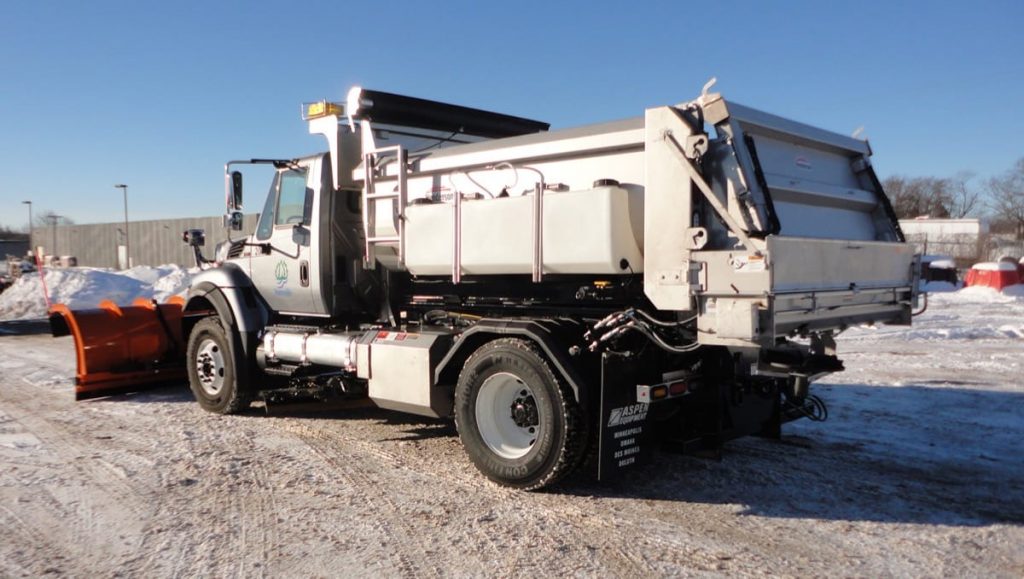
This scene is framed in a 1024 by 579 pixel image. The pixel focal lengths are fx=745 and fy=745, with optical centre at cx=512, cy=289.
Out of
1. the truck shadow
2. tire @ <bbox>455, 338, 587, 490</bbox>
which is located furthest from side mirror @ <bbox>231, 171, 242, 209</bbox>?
the truck shadow

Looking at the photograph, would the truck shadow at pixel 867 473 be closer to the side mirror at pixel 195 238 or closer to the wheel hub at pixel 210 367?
the wheel hub at pixel 210 367

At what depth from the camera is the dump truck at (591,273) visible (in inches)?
186

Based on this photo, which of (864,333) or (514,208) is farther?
(864,333)

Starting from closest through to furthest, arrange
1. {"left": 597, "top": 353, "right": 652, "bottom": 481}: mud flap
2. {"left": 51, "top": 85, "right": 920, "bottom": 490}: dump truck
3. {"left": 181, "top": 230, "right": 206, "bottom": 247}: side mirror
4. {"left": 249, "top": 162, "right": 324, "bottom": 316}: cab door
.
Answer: {"left": 51, "top": 85, "right": 920, "bottom": 490}: dump truck < {"left": 597, "top": 353, "right": 652, "bottom": 481}: mud flap < {"left": 249, "top": 162, "right": 324, "bottom": 316}: cab door < {"left": 181, "top": 230, "right": 206, "bottom": 247}: side mirror

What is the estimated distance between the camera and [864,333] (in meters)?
15.5

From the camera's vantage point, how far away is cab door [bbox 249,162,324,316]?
7.68m

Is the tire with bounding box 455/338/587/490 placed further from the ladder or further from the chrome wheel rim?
the ladder

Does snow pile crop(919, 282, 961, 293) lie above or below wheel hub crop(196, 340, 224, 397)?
above

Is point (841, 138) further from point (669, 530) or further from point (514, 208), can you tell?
point (669, 530)

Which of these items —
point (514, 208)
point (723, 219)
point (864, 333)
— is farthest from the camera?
point (864, 333)

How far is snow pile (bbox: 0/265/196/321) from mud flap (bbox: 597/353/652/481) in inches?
777

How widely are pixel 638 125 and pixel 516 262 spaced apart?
53.7 inches

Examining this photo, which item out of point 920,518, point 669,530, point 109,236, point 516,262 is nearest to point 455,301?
point 516,262

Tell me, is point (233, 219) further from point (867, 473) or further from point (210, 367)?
point (867, 473)
